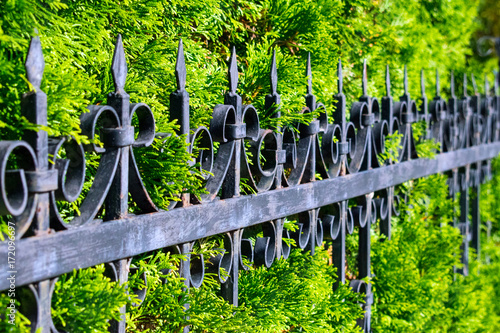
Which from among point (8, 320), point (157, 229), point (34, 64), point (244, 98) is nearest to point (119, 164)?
point (157, 229)

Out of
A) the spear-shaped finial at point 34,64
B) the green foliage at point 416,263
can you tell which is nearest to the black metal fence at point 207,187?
the spear-shaped finial at point 34,64

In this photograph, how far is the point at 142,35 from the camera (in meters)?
1.94

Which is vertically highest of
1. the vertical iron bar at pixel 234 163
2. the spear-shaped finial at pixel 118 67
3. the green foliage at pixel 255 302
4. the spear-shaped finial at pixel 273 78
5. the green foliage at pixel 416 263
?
the spear-shaped finial at pixel 118 67

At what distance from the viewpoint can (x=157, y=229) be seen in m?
1.66

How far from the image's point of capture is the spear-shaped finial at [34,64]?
129 centimetres

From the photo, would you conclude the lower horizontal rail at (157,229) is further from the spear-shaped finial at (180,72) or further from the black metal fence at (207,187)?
the spear-shaped finial at (180,72)

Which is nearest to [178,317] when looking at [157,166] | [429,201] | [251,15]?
[157,166]

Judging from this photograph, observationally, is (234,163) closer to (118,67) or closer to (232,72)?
(232,72)

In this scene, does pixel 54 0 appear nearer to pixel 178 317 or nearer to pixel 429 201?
pixel 178 317

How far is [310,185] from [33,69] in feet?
4.60

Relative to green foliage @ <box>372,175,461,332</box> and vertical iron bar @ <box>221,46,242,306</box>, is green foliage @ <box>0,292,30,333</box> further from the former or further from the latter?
green foliage @ <box>372,175,461,332</box>

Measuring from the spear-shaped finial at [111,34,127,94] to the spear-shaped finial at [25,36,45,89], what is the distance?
251mm

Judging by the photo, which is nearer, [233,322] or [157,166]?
[157,166]

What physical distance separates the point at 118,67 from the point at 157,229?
1.54ft
